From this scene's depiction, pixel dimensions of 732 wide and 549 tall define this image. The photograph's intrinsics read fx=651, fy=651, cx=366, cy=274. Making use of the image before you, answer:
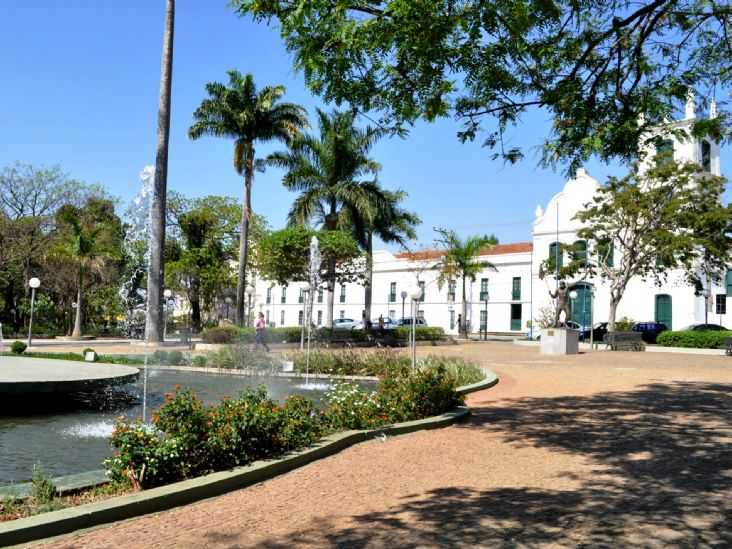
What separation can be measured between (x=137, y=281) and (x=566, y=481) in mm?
48866

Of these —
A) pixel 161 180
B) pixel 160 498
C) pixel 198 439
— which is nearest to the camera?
pixel 160 498

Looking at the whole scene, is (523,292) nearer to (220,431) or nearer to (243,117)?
(243,117)

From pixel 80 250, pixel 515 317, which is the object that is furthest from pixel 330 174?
pixel 515 317

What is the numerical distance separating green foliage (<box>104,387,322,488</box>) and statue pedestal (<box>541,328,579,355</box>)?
20.4 meters

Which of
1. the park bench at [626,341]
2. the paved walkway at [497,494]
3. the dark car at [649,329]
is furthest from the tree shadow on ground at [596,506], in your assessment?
the dark car at [649,329]

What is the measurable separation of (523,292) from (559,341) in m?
Answer: 30.1

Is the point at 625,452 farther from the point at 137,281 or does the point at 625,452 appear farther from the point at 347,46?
the point at 137,281

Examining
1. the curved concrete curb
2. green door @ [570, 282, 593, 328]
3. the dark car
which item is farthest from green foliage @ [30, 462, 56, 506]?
green door @ [570, 282, 593, 328]

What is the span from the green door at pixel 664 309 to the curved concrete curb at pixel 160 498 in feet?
142

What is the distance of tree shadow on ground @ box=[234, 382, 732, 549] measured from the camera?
4180mm

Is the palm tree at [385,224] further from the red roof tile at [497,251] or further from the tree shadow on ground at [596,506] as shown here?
the tree shadow on ground at [596,506]

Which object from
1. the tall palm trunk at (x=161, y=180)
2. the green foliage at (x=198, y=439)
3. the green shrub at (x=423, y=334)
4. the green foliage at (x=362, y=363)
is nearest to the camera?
the green foliage at (x=198, y=439)

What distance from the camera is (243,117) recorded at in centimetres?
3112

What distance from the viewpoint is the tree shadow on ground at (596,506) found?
13.7ft
